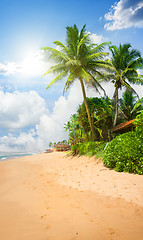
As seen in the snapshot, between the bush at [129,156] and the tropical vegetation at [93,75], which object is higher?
the tropical vegetation at [93,75]

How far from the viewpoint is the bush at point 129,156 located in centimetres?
507

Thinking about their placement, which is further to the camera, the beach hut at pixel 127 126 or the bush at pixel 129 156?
the beach hut at pixel 127 126

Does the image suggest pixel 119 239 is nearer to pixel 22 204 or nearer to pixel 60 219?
pixel 60 219

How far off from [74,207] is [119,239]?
1133 millimetres

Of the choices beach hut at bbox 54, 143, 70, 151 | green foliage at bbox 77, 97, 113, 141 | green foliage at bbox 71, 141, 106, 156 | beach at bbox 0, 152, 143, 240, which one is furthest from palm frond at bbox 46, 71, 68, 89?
beach hut at bbox 54, 143, 70, 151

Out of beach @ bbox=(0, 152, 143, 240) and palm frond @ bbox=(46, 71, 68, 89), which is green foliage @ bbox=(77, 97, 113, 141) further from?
beach @ bbox=(0, 152, 143, 240)

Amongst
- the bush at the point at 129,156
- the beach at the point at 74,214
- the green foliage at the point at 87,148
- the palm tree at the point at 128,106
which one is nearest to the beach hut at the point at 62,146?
the palm tree at the point at 128,106

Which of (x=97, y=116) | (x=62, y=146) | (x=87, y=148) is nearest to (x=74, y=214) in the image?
(x=87, y=148)

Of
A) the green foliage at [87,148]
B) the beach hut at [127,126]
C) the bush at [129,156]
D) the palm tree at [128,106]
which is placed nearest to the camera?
the bush at [129,156]

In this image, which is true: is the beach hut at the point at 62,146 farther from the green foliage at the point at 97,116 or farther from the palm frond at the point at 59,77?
the palm frond at the point at 59,77

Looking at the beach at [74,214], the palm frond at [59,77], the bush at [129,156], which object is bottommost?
the beach at [74,214]

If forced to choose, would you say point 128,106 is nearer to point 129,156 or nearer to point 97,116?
point 97,116

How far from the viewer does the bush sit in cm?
507

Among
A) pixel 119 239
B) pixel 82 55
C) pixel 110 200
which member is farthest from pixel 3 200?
pixel 82 55
